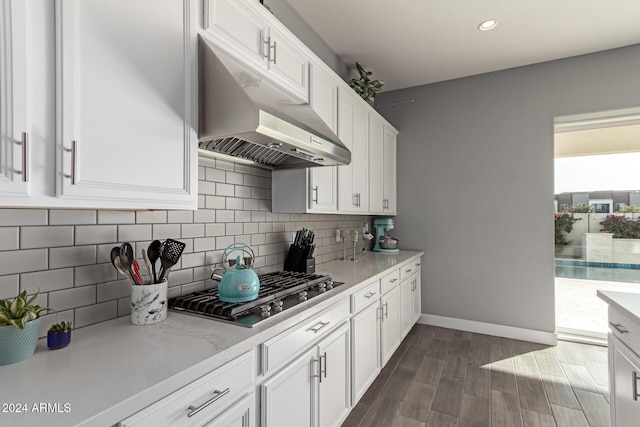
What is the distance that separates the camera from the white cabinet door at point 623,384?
1296 millimetres

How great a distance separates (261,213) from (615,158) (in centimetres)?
362

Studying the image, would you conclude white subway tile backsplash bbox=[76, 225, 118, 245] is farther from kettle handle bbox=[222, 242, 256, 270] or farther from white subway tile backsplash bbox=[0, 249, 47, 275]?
kettle handle bbox=[222, 242, 256, 270]

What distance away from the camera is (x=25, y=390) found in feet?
2.47

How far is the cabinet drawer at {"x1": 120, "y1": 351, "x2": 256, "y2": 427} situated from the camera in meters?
0.79

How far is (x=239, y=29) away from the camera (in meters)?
1.46

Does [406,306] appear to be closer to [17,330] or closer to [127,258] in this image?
[127,258]

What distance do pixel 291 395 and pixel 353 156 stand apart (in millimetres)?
1873

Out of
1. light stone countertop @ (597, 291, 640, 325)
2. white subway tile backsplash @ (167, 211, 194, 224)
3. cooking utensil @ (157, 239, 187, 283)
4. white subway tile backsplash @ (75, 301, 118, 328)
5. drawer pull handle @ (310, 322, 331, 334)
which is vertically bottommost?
Result: drawer pull handle @ (310, 322, 331, 334)

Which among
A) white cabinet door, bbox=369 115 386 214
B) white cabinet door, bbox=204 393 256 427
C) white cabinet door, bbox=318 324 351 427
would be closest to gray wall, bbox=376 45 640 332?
white cabinet door, bbox=369 115 386 214

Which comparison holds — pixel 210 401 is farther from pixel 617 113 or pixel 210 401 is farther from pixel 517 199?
pixel 617 113

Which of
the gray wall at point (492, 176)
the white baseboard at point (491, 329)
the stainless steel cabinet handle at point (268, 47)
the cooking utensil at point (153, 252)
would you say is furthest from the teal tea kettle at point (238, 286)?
the white baseboard at point (491, 329)

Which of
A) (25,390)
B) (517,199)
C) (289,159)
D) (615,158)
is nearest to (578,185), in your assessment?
(615,158)

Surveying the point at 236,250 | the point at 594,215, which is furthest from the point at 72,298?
the point at 594,215

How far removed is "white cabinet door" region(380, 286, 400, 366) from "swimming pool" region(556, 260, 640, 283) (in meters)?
1.96
